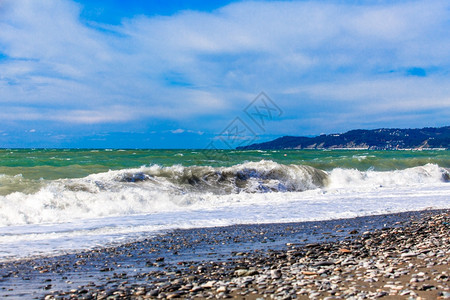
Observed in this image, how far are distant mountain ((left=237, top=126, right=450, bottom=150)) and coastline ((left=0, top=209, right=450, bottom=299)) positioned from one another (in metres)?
113

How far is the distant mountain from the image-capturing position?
122438 millimetres

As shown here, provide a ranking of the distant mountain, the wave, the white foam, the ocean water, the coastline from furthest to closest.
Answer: the distant mountain
the wave
the ocean water
the white foam
the coastline

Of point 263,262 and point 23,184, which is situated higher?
point 23,184

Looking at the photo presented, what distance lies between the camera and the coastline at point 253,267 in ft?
15.0

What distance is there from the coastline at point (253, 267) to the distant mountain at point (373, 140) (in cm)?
11264

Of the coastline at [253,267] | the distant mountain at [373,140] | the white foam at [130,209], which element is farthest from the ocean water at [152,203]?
the distant mountain at [373,140]

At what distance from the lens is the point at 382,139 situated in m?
128

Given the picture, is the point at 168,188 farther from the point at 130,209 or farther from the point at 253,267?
the point at 253,267

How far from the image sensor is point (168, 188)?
58.3 ft

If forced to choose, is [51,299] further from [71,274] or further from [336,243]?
[336,243]

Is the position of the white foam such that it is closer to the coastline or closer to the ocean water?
the ocean water

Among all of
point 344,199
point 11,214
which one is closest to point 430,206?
point 344,199

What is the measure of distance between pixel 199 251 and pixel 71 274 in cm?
218

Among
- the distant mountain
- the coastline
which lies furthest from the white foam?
the distant mountain
